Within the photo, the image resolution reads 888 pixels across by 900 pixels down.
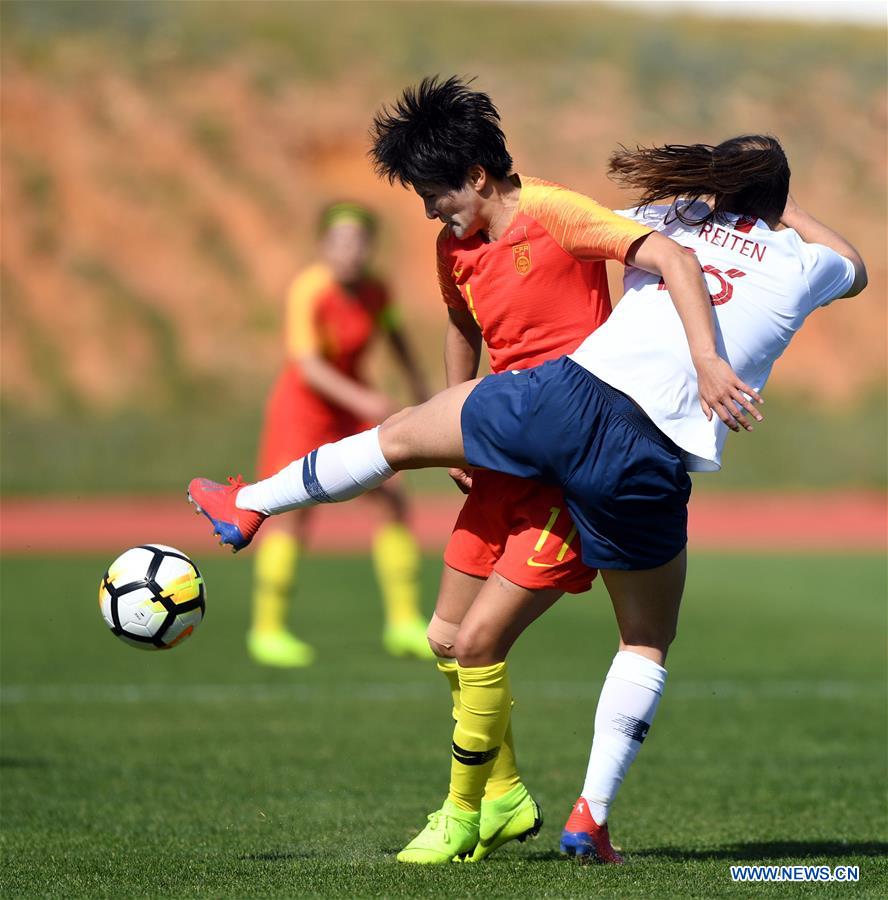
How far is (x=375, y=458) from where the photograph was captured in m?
4.07

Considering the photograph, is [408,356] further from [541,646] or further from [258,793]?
[258,793]

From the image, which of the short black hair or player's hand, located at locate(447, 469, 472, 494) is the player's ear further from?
player's hand, located at locate(447, 469, 472, 494)

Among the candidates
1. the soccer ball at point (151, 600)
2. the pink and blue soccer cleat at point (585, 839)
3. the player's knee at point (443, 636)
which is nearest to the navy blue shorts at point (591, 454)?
the player's knee at point (443, 636)

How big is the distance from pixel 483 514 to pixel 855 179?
1592 inches

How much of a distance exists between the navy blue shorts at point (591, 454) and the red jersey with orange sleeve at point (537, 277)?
0.22m

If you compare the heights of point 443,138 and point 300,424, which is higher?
point 443,138

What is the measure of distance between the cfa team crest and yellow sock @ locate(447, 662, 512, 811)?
110cm

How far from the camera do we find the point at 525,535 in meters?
4.09

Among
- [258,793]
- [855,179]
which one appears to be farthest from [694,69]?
[258,793]

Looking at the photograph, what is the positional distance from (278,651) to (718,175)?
598 centimetres

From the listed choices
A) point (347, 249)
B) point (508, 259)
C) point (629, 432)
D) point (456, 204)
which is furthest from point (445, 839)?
point (347, 249)

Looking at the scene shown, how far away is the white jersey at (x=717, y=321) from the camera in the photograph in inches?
149

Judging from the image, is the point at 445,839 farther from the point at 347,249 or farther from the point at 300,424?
the point at 347,249

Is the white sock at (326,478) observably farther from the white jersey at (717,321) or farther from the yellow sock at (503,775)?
the yellow sock at (503,775)
